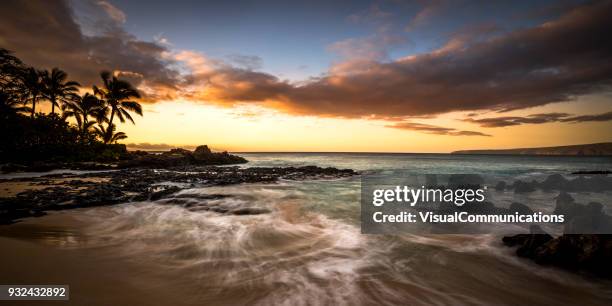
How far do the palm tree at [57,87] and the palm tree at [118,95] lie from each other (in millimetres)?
2612

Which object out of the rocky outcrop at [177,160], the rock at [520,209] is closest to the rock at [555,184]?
the rock at [520,209]

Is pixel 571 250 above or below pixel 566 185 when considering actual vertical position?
above

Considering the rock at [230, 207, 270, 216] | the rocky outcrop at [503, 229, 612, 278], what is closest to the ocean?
the rocky outcrop at [503, 229, 612, 278]

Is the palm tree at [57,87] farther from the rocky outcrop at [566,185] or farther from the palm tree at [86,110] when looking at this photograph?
the rocky outcrop at [566,185]

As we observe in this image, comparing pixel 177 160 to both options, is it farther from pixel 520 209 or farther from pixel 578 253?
pixel 578 253

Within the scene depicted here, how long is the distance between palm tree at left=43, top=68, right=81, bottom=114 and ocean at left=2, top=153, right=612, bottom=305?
118 ft

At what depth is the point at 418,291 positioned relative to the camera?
389 cm

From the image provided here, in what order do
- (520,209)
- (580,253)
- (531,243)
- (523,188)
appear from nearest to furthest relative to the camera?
(580,253) → (531,243) → (520,209) → (523,188)

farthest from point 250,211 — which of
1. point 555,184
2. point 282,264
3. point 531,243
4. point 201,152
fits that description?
point 201,152

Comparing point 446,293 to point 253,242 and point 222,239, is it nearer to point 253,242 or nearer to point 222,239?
point 253,242

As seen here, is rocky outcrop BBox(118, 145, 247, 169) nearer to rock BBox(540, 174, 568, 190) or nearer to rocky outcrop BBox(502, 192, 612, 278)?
rocky outcrop BBox(502, 192, 612, 278)

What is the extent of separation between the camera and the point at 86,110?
35.4m

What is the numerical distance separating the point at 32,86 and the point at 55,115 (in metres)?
4.06

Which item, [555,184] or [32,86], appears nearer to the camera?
[555,184]
